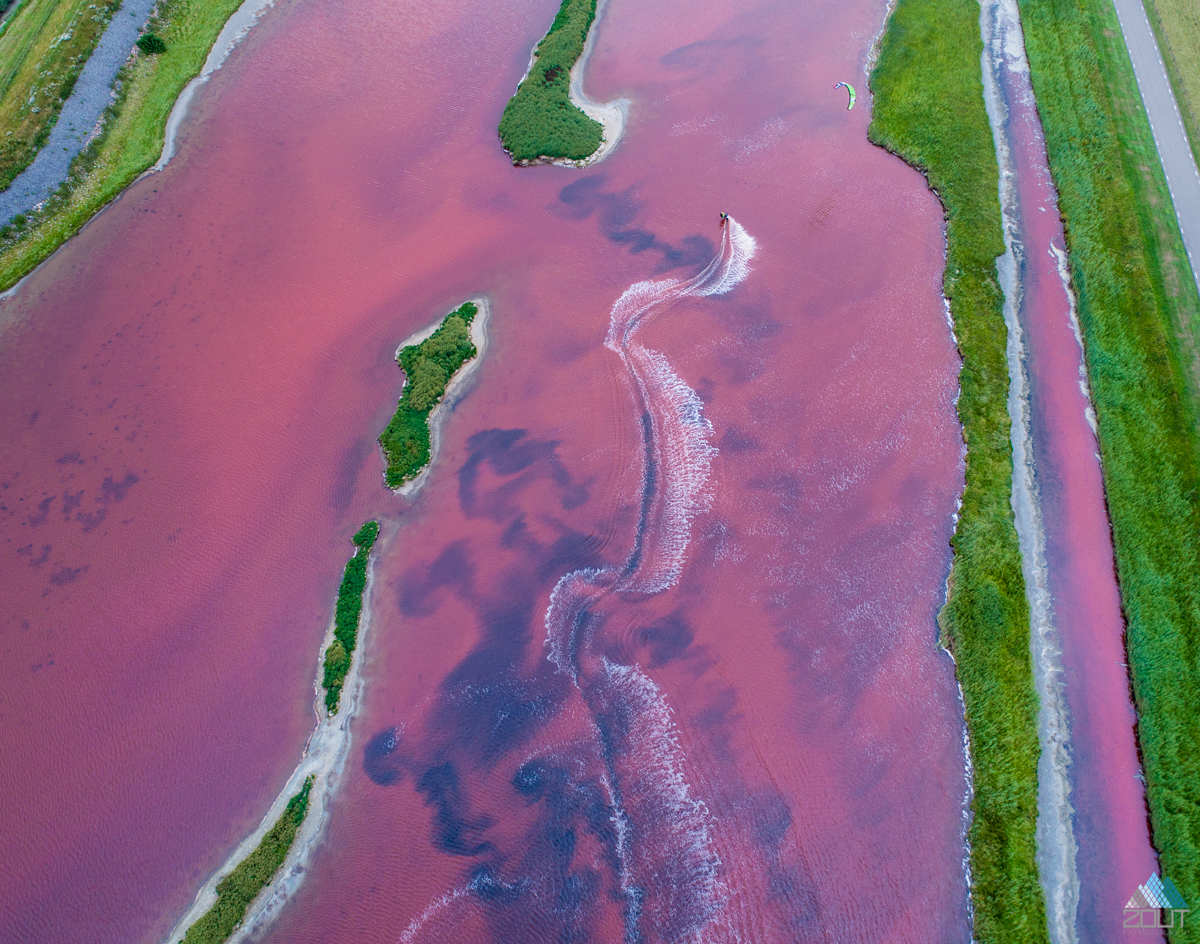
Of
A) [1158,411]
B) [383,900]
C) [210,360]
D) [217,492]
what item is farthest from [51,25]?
[1158,411]

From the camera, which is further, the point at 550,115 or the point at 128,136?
the point at 128,136

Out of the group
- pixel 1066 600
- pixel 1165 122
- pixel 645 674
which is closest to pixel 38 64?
pixel 645 674

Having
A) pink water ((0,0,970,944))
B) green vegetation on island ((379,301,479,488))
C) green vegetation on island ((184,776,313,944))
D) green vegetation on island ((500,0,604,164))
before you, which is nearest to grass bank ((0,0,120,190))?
pink water ((0,0,970,944))

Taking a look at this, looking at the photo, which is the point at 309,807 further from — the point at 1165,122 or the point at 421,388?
the point at 1165,122

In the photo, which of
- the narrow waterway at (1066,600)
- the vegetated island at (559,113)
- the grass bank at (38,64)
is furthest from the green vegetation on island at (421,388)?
the grass bank at (38,64)

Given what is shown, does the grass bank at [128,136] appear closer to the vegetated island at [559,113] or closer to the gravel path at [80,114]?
the gravel path at [80,114]

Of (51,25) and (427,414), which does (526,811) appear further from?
(51,25)
